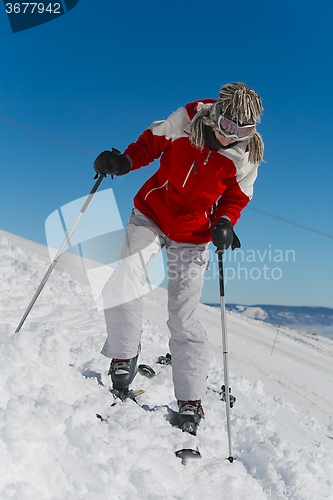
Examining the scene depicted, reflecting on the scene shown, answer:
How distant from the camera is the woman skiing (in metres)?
2.95

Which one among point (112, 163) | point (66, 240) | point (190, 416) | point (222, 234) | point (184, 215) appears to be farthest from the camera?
point (66, 240)

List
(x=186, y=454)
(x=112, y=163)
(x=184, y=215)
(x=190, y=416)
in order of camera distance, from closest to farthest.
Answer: (x=186, y=454), (x=190, y=416), (x=184, y=215), (x=112, y=163)

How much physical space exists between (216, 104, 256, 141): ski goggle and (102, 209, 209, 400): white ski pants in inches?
33.9

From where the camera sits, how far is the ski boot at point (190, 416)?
2.78m

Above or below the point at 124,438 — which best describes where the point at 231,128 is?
above

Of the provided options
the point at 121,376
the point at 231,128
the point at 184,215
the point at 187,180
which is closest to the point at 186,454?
→ the point at 121,376

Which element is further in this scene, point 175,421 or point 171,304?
point 171,304

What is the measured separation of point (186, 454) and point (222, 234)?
146 cm

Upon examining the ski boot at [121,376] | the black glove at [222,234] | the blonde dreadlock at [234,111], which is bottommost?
the ski boot at [121,376]

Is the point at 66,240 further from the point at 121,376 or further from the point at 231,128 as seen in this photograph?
the point at 231,128

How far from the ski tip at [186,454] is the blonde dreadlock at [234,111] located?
1.95 metres

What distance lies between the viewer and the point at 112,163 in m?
3.30

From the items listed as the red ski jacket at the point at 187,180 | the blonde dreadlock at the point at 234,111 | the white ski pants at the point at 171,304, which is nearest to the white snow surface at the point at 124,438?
the white ski pants at the point at 171,304

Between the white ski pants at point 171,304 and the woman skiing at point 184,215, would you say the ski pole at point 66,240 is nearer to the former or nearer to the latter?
the woman skiing at point 184,215
